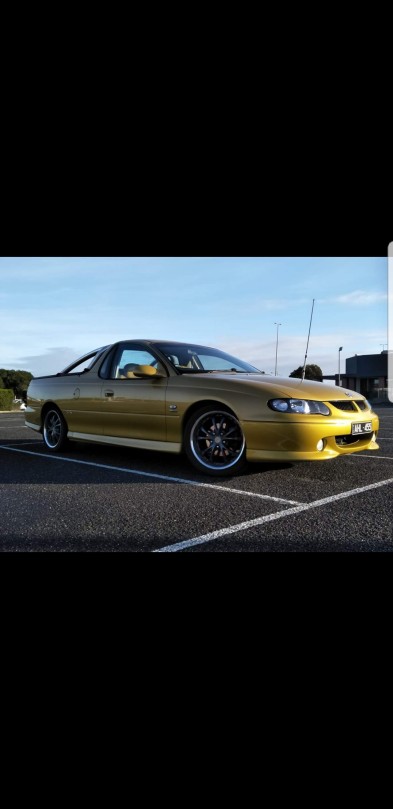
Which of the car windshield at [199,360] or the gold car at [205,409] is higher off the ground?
the car windshield at [199,360]

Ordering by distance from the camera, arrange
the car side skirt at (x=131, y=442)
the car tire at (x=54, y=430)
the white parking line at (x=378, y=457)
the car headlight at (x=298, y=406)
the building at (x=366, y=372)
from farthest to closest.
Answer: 1. the building at (x=366, y=372)
2. the car tire at (x=54, y=430)
3. the white parking line at (x=378, y=457)
4. the car side skirt at (x=131, y=442)
5. the car headlight at (x=298, y=406)

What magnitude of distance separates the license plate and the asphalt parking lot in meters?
0.42

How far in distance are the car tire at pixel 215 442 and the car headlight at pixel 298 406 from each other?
0.40 metres

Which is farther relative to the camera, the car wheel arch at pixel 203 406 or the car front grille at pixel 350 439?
the car wheel arch at pixel 203 406

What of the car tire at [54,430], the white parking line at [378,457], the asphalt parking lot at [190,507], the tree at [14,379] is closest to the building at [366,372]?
the white parking line at [378,457]

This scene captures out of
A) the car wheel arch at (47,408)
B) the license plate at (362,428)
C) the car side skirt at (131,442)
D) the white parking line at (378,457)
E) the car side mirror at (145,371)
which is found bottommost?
the white parking line at (378,457)

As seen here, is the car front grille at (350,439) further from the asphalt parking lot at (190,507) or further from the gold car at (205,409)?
the asphalt parking lot at (190,507)

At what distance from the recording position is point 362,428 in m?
4.34

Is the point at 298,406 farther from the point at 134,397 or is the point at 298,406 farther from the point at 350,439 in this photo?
the point at 134,397

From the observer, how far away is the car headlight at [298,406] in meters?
3.99

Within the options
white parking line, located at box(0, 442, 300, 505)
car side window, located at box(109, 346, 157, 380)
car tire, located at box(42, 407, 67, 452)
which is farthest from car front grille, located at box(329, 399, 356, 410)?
car tire, located at box(42, 407, 67, 452)
